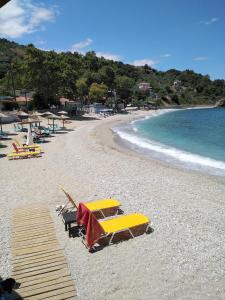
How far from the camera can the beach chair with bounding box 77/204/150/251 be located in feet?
26.6

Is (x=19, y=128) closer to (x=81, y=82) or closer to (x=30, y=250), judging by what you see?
(x=30, y=250)

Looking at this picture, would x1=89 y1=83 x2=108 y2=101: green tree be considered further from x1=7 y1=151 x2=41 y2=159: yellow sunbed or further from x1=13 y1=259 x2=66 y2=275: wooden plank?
x1=13 y1=259 x2=66 y2=275: wooden plank

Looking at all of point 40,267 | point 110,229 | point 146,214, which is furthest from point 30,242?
point 146,214

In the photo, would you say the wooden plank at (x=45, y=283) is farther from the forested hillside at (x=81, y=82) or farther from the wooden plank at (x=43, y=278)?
the forested hillside at (x=81, y=82)

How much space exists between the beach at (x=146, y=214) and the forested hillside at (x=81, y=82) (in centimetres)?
3145

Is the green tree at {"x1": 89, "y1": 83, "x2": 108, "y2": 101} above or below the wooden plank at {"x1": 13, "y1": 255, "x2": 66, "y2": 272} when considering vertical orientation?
above

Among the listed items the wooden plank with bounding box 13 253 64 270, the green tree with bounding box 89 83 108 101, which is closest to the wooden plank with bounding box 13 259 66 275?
the wooden plank with bounding box 13 253 64 270

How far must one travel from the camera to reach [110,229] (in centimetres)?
855

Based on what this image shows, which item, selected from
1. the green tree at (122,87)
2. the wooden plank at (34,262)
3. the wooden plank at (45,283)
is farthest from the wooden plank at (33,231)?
the green tree at (122,87)

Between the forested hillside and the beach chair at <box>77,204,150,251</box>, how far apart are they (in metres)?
41.6

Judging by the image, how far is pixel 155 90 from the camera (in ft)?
431

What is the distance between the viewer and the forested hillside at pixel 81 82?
4766 cm

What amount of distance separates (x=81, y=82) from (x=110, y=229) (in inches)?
2246

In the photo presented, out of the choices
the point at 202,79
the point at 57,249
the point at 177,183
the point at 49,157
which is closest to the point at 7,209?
the point at 57,249
